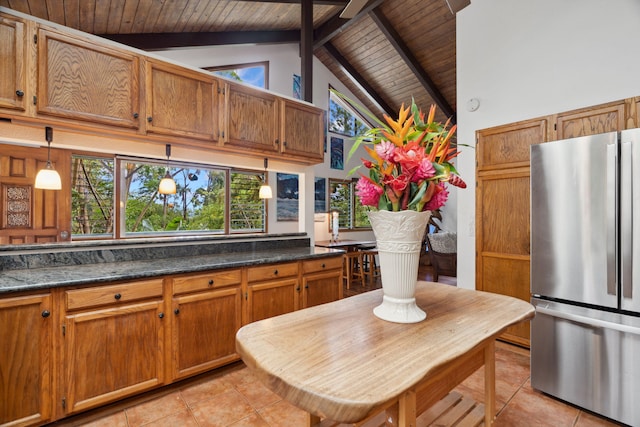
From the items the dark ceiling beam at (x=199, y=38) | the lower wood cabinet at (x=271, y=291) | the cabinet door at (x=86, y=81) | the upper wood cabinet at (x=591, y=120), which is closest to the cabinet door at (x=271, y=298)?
the lower wood cabinet at (x=271, y=291)

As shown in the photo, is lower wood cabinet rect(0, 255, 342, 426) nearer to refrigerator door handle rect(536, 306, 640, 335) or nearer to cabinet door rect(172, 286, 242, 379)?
cabinet door rect(172, 286, 242, 379)

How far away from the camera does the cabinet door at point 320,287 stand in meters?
2.90

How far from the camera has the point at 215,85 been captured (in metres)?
2.64

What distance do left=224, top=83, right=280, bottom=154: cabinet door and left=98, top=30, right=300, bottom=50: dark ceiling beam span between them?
2.31 metres

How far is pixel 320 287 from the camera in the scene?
3.02 m

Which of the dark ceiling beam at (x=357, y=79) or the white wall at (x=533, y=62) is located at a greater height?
the dark ceiling beam at (x=357, y=79)

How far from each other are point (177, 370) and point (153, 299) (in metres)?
0.57

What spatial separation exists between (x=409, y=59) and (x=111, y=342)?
20.9ft

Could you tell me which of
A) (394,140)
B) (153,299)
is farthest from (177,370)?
(394,140)

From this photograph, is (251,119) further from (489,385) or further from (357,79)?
(357,79)

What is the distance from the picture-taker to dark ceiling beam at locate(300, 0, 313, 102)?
4223mm

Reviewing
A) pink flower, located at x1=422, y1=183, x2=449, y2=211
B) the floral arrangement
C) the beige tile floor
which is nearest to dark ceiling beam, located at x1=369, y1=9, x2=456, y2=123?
the beige tile floor

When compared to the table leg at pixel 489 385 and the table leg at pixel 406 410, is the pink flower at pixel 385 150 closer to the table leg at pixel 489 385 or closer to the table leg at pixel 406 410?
the table leg at pixel 406 410

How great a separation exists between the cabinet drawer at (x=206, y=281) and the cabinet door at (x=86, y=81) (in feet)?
3.96
